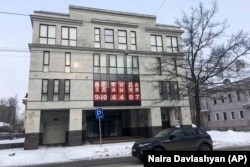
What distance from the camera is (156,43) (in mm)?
31766

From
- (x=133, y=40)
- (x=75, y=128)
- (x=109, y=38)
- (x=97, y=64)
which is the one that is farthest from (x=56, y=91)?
(x=133, y=40)

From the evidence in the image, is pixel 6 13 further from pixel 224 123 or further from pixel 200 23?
pixel 224 123

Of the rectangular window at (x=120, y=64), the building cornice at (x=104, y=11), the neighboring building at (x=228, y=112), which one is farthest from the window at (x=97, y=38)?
the neighboring building at (x=228, y=112)

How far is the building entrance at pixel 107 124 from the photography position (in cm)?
3166

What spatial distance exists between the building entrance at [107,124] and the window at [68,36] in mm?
9665

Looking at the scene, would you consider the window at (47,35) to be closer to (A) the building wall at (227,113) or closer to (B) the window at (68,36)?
(B) the window at (68,36)

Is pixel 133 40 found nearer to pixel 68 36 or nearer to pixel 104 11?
pixel 104 11

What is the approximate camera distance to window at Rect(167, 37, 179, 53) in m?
32.1

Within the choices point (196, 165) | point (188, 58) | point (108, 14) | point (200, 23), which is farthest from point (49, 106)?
point (196, 165)

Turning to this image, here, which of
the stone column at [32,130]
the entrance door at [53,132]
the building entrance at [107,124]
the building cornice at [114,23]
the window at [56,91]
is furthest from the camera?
the building entrance at [107,124]

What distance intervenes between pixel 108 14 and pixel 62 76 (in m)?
10.4

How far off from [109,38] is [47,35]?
7554 mm

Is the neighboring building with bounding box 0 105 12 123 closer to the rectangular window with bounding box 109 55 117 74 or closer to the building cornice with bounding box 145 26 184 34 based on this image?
the rectangular window with bounding box 109 55 117 74

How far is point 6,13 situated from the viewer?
1505 cm
